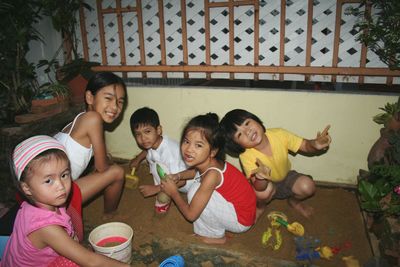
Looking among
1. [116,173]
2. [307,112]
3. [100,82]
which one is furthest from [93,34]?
[307,112]

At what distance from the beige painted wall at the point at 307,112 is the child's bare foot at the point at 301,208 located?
0.58m

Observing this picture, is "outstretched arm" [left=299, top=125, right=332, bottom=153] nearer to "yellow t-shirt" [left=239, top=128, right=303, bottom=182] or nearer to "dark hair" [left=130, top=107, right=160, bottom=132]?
"yellow t-shirt" [left=239, top=128, right=303, bottom=182]

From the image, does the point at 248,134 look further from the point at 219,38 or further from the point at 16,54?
the point at 16,54

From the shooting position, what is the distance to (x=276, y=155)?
308cm

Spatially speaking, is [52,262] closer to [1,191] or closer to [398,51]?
[1,191]

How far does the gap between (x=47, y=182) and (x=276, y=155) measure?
2088mm

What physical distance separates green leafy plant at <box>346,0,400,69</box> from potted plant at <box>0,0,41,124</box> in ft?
12.2

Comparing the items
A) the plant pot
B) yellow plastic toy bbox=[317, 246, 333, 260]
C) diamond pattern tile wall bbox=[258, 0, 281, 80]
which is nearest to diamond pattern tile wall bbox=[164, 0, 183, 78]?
diamond pattern tile wall bbox=[258, 0, 281, 80]

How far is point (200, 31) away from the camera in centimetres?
378

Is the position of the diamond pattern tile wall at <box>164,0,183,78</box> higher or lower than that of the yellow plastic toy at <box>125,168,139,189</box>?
higher

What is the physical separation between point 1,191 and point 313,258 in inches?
131

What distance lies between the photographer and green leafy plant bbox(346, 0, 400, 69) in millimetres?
2779

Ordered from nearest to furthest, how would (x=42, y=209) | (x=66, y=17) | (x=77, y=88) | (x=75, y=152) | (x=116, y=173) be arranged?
(x=42, y=209) → (x=75, y=152) → (x=116, y=173) → (x=66, y=17) → (x=77, y=88)

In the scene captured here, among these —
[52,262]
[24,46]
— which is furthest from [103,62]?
[52,262]
